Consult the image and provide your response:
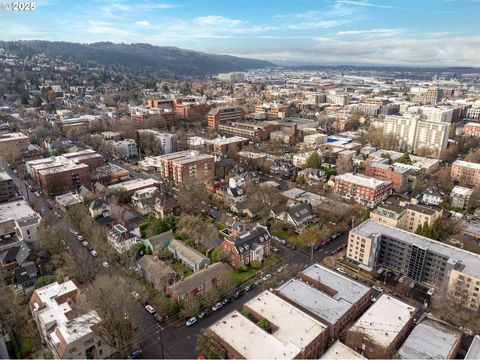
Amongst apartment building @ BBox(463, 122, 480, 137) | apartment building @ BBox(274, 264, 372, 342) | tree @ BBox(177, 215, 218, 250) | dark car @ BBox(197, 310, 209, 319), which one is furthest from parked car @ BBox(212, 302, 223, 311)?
apartment building @ BBox(463, 122, 480, 137)

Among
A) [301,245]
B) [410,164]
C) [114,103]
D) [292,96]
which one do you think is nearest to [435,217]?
[301,245]

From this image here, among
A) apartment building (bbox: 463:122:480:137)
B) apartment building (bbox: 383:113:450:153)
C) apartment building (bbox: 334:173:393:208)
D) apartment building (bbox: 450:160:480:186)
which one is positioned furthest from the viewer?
apartment building (bbox: 463:122:480:137)

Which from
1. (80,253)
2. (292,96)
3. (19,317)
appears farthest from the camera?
(292,96)

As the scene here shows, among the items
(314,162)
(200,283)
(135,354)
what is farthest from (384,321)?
(314,162)

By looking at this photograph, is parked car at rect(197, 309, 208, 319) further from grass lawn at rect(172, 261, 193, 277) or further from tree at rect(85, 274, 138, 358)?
grass lawn at rect(172, 261, 193, 277)

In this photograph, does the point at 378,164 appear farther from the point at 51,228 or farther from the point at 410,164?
the point at 51,228

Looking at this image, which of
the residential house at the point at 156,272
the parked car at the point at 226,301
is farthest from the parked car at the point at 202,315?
the residential house at the point at 156,272
